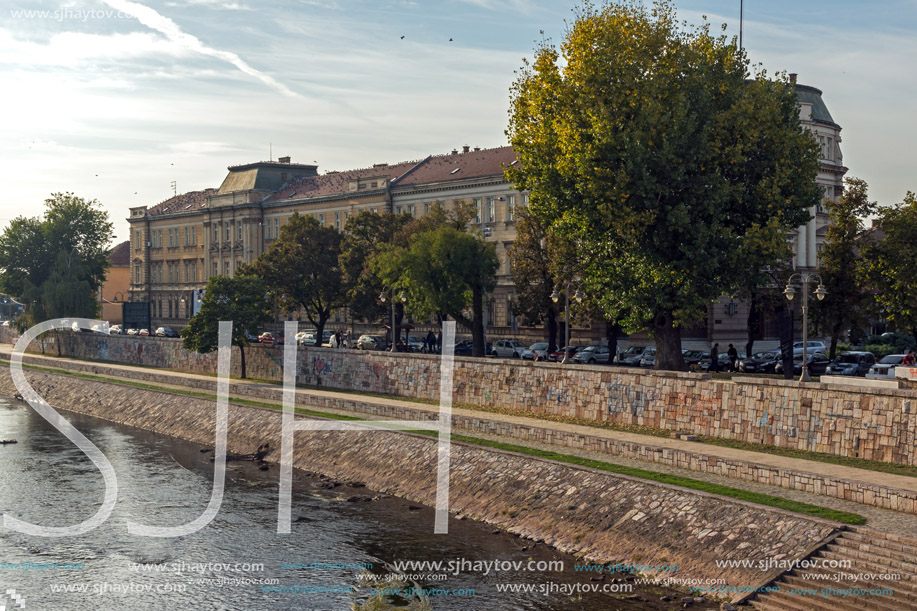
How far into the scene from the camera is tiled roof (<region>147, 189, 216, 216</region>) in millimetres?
125000

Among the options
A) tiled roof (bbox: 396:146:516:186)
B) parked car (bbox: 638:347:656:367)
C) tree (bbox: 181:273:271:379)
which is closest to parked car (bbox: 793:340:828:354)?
parked car (bbox: 638:347:656:367)

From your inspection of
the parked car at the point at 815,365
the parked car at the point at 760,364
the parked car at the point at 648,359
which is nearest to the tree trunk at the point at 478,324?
the parked car at the point at 648,359

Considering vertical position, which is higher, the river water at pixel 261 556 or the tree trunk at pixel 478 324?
the tree trunk at pixel 478 324

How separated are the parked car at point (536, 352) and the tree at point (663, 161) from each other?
21162 millimetres

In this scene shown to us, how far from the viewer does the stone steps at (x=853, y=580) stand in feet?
68.1

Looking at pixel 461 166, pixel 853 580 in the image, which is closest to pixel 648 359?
pixel 461 166

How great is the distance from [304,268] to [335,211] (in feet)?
84.1

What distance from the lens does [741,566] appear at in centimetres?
2362

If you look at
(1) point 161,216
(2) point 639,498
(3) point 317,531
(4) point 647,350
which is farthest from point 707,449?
(1) point 161,216

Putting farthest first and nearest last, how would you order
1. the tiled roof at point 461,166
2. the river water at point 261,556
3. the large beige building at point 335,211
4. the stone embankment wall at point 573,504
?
the tiled roof at point 461,166, the large beige building at point 335,211, the river water at point 261,556, the stone embankment wall at point 573,504

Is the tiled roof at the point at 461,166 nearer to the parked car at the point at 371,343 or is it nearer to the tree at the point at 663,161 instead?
the parked car at the point at 371,343

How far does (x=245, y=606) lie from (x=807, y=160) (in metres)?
32.1

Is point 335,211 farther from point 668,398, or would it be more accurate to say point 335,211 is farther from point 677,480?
point 677,480

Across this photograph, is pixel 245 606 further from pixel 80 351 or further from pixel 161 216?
pixel 161 216
